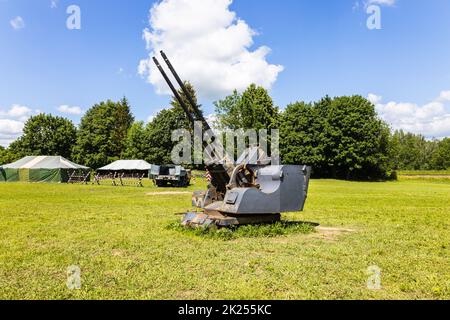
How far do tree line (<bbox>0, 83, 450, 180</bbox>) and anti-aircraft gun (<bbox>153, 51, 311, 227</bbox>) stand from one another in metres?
47.3

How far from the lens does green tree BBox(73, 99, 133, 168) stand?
239 ft

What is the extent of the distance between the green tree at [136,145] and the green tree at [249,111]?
49.9ft

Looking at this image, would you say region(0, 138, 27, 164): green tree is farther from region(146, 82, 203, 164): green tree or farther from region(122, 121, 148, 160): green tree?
region(146, 82, 203, 164): green tree

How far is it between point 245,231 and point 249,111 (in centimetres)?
5670

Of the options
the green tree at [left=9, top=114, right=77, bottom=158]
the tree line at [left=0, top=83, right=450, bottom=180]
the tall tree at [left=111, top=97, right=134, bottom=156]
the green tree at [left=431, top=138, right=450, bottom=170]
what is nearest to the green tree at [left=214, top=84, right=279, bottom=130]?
the tree line at [left=0, top=83, right=450, bottom=180]

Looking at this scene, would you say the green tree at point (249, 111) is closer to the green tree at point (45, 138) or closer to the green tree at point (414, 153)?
the green tree at point (45, 138)

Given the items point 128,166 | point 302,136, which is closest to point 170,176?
point 128,166

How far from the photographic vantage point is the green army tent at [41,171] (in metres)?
45.0

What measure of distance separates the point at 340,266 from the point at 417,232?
16.7 feet

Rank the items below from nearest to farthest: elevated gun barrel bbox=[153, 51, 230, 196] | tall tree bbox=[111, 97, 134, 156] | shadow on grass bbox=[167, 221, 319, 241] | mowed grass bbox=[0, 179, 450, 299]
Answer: mowed grass bbox=[0, 179, 450, 299] < shadow on grass bbox=[167, 221, 319, 241] < elevated gun barrel bbox=[153, 51, 230, 196] < tall tree bbox=[111, 97, 134, 156]

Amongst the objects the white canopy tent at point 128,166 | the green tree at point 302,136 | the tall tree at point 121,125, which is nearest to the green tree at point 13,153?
the tall tree at point 121,125

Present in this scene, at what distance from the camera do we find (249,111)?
6538cm
